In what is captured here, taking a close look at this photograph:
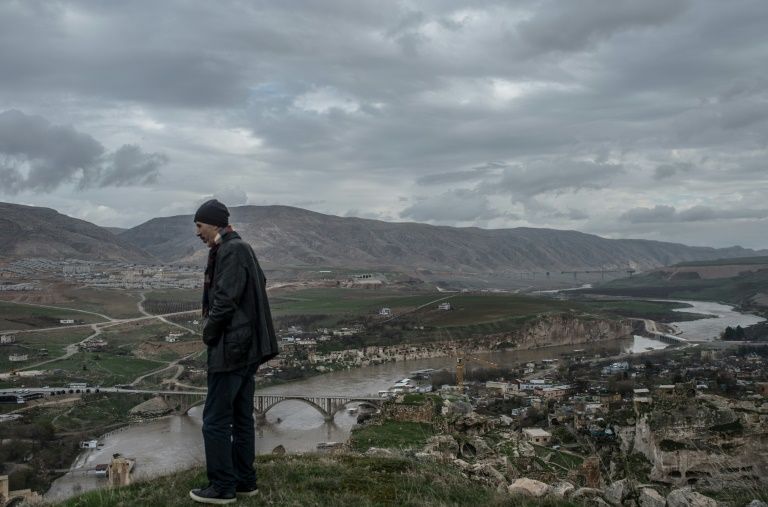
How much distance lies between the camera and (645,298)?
523ft

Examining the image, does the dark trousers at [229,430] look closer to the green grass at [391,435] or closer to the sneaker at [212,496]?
the sneaker at [212,496]

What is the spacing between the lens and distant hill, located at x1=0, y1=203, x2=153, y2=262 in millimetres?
158125

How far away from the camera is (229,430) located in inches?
241

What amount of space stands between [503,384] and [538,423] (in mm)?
19639

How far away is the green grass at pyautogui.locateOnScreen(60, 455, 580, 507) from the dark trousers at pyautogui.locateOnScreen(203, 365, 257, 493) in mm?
253

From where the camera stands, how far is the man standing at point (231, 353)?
5.96 meters

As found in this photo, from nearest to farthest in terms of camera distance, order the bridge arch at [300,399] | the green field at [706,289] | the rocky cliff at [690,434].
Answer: the rocky cliff at [690,434]
the bridge arch at [300,399]
the green field at [706,289]

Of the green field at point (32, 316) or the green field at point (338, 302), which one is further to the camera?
the green field at point (338, 302)

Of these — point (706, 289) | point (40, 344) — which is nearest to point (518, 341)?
point (40, 344)

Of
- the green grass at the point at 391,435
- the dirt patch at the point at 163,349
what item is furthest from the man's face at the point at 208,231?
the dirt patch at the point at 163,349

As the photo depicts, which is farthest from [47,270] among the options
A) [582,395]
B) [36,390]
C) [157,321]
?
[582,395]

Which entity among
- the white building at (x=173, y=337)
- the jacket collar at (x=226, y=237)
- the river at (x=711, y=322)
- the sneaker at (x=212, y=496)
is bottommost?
the river at (x=711, y=322)

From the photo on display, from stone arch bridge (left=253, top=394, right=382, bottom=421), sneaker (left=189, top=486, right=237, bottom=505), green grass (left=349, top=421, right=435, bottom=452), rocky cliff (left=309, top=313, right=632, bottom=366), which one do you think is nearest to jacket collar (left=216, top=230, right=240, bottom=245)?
sneaker (left=189, top=486, right=237, bottom=505)

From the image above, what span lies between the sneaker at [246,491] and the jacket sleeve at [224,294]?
1361mm
